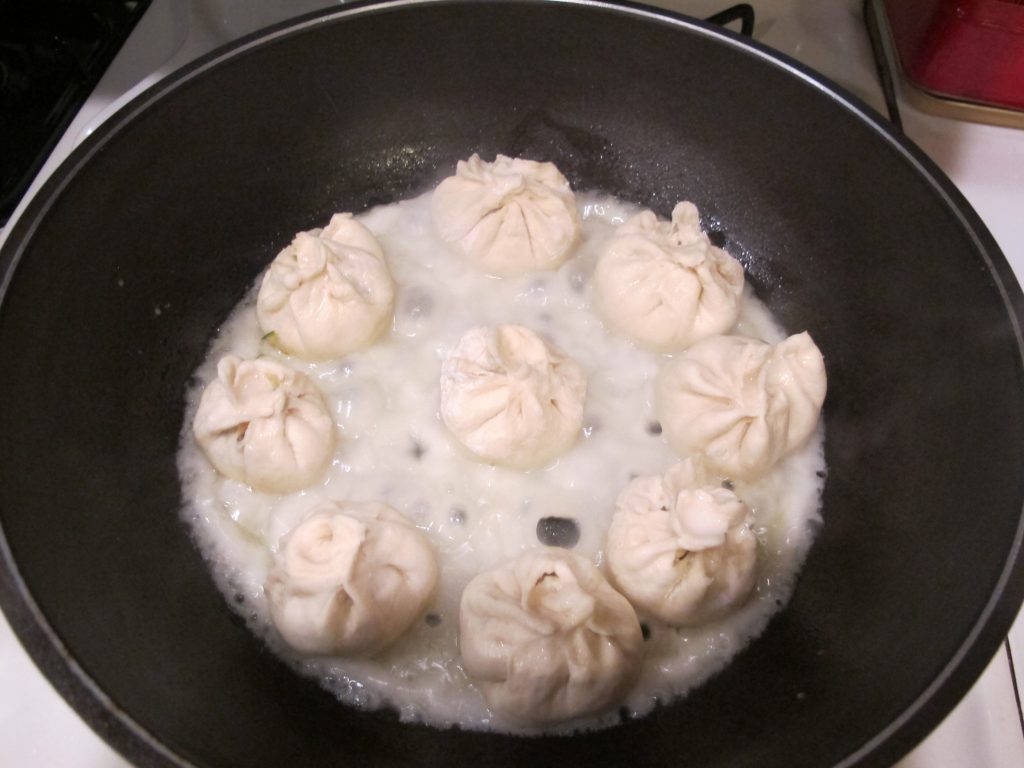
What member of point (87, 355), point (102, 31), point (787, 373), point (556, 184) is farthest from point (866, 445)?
point (102, 31)

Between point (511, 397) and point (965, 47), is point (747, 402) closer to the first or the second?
point (511, 397)

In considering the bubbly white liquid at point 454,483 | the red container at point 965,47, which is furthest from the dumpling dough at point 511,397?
the red container at point 965,47

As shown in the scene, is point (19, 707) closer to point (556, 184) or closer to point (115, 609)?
point (115, 609)

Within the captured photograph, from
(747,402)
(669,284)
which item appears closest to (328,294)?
(669,284)

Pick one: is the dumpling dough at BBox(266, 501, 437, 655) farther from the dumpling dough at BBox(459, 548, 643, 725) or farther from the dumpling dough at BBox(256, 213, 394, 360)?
the dumpling dough at BBox(256, 213, 394, 360)

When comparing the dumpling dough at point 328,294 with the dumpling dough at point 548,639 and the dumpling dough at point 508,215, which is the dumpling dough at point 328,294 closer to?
the dumpling dough at point 508,215

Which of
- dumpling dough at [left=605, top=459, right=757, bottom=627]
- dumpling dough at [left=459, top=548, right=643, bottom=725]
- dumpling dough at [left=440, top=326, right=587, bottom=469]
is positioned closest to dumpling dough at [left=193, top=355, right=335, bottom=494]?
dumpling dough at [left=440, top=326, right=587, bottom=469]
